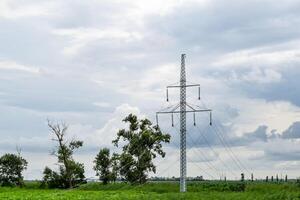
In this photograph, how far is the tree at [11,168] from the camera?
106m

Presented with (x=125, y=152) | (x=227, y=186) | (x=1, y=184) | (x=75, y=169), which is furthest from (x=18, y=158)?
(x=227, y=186)

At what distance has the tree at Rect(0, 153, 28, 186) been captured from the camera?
10550 cm

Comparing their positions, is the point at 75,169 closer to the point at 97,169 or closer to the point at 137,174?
the point at 97,169

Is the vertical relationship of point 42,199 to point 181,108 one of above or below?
below

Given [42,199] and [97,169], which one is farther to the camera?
[97,169]

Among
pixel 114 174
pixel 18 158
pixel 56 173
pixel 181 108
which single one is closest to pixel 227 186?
pixel 181 108

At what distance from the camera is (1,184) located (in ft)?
346

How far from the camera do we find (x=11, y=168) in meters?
106

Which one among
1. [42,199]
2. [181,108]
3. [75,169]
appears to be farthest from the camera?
[75,169]

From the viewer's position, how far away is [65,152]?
9488cm

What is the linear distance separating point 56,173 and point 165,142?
19.3 meters

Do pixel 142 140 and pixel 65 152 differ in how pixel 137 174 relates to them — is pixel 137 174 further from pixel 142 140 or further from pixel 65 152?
pixel 65 152

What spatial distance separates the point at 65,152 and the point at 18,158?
1476 cm

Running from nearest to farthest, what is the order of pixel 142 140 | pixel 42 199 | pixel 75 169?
pixel 42 199 < pixel 142 140 < pixel 75 169
